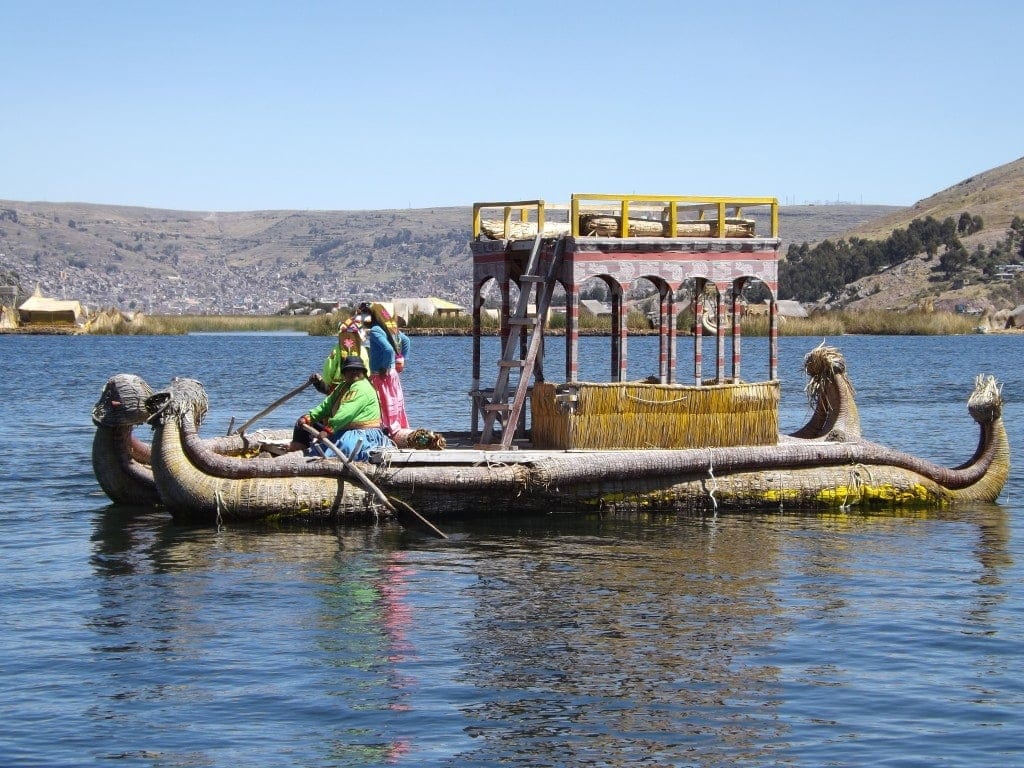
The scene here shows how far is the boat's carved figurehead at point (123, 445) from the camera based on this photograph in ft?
64.8

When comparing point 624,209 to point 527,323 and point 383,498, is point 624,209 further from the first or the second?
point 383,498

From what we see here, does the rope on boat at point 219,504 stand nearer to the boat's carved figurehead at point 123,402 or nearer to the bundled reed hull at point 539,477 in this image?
the bundled reed hull at point 539,477

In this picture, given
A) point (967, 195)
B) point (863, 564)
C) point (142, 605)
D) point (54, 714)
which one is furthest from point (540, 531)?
point (967, 195)

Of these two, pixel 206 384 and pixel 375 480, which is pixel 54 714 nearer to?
pixel 375 480

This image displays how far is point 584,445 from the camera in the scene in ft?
66.9

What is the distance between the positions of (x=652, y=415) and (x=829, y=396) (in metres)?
3.85

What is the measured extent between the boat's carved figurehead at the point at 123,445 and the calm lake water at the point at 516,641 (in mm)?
348

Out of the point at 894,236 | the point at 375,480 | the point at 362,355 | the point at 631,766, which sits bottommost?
the point at 631,766

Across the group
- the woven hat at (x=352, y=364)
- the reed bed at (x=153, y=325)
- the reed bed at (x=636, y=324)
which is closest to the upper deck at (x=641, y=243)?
the woven hat at (x=352, y=364)

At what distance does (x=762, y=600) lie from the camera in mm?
15953

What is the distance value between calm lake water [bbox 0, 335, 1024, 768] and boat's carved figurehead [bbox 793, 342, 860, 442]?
2.06 meters

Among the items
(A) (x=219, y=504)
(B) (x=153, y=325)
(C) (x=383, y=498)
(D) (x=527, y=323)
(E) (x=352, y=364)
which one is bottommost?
(A) (x=219, y=504)

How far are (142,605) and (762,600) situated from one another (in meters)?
6.26

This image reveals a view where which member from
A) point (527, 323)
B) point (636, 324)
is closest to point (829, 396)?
point (527, 323)
